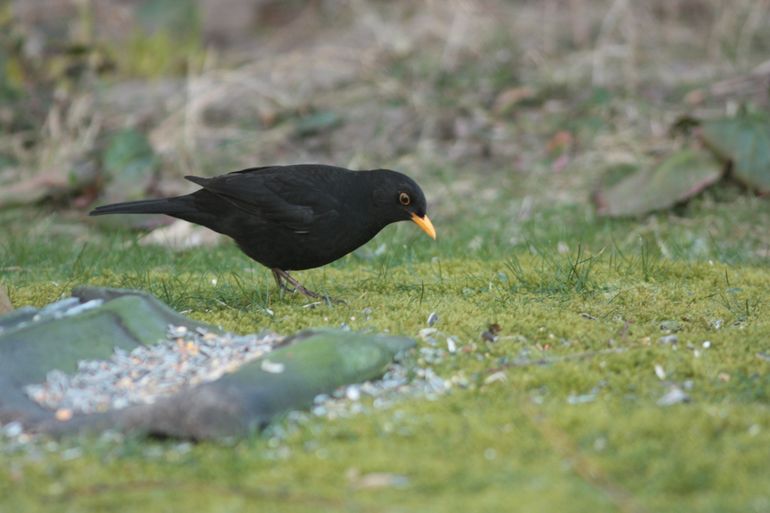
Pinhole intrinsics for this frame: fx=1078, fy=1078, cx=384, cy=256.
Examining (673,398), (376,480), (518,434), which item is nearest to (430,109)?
(673,398)

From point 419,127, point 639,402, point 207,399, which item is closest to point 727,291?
point 639,402

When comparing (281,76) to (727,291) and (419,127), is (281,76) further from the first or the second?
(727,291)

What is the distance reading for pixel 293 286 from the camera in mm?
5152

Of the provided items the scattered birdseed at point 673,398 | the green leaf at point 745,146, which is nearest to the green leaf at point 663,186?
the green leaf at point 745,146

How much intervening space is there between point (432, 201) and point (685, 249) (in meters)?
2.34

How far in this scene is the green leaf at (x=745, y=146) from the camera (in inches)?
277

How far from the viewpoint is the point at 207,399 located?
3.08m

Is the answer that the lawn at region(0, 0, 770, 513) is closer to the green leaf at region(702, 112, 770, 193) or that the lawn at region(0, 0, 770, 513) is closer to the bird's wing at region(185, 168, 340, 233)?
the green leaf at region(702, 112, 770, 193)

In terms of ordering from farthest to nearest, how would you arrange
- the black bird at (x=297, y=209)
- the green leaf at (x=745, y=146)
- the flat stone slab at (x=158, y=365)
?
the green leaf at (x=745, y=146), the black bird at (x=297, y=209), the flat stone slab at (x=158, y=365)

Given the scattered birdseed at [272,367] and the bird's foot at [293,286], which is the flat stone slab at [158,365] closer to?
the scattered birdseed at [272,367]

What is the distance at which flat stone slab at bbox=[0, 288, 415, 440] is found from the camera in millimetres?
3105

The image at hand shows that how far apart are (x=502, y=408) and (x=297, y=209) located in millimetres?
2026

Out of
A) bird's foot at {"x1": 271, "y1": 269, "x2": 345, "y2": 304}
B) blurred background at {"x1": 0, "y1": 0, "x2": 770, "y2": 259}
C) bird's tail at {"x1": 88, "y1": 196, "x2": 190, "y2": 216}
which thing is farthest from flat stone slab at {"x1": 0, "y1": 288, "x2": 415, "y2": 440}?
blurred background at {"x1": 0, "y1": 0, "x2": 770, "y2": 259}

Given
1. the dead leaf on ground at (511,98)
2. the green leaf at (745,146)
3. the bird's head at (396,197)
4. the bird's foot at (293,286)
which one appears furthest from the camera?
the dead leaf on ground at (511,98)
